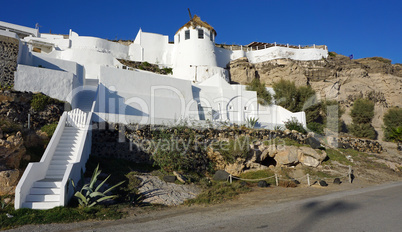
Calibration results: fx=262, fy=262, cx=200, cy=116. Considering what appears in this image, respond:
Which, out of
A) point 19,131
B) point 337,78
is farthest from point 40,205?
point 337,78

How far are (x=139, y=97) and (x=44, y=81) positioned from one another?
4.94 metres

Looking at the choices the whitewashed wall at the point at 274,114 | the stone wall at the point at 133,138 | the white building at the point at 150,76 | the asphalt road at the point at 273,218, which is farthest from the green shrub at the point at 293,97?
the asphalt road at the point at 273,218

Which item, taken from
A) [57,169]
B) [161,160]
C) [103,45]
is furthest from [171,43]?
[57,169]

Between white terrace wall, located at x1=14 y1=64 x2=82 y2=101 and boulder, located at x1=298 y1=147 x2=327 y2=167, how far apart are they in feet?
41.2

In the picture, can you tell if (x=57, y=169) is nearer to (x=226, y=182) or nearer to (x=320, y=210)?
(x=226, y=182)

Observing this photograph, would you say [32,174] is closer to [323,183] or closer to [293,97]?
[323,183]

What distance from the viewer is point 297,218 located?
6.64 meters

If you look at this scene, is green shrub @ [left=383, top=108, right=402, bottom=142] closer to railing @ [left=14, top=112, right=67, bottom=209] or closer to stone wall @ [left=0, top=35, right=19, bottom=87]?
railing @ [left=14, top=112, right=67, bottom=209]

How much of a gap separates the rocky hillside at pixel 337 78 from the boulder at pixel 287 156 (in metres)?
16.5

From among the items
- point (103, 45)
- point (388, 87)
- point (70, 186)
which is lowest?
point (70, 186)

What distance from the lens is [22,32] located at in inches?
1178

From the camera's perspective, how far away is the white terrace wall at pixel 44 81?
1196cm

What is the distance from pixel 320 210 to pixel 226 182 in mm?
4284

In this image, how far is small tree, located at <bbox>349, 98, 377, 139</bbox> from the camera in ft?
83.9
